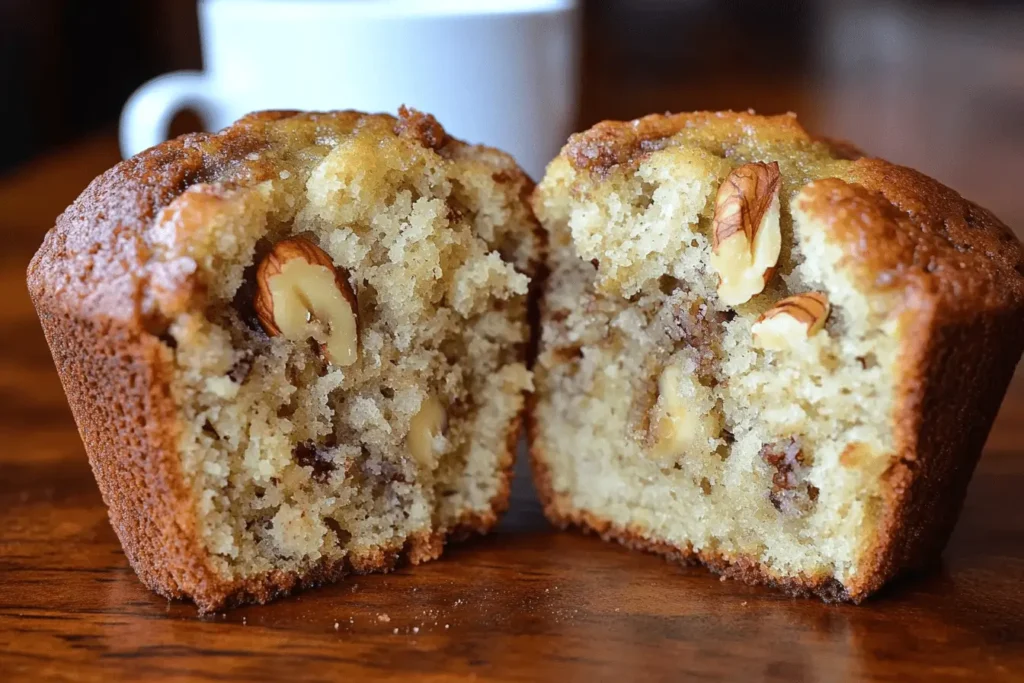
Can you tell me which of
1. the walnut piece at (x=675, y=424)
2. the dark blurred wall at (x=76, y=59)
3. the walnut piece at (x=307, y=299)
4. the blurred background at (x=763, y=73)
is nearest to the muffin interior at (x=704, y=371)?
the walnut piece at (x=675, y=424)

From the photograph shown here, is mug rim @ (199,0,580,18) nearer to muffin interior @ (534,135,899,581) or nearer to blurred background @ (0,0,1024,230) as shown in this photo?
muffin interior @ (534,135,899,581)

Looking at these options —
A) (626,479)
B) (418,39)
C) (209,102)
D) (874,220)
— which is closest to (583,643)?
(626,479)

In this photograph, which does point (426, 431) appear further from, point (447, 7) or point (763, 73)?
point (763, 73)

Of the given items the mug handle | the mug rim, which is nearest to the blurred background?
the mug handle

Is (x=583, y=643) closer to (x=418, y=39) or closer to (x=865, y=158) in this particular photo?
(x=865, y=158)

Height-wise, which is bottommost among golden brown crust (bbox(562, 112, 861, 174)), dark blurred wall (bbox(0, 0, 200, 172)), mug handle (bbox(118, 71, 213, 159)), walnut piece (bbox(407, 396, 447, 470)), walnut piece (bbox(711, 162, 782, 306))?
dark blurred wall (bbox(0, 0, 200, 172))

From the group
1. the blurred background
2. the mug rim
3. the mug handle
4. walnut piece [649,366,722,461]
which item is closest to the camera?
walnut piece [649,366,722,461]
